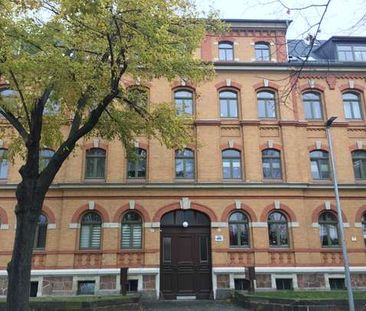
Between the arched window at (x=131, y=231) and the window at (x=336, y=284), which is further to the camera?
the arched window at (x=131, y=231)

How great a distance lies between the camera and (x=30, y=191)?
11.3 metres

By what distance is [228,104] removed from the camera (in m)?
21.1

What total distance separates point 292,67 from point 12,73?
576 inches

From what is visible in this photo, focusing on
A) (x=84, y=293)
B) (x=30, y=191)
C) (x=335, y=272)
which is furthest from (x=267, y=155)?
(x=30, y=191)

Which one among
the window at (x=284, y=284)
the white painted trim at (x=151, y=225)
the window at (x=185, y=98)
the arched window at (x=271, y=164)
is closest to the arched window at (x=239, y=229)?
the window at (x=284, y=284)

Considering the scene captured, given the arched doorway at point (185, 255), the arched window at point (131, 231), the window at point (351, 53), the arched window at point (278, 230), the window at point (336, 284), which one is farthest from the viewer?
the window at point (351, 53)

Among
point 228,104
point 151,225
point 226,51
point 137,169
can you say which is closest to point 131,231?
point 151,225

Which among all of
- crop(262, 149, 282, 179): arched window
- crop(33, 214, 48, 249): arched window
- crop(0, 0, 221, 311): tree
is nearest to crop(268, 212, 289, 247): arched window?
crop(262, 149, 282, 179): arched window

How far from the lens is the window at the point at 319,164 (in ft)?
67.4

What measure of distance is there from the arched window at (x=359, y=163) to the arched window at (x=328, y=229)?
2.60 m

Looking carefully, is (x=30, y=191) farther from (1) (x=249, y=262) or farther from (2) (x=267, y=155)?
(2) (x=267, y=155)

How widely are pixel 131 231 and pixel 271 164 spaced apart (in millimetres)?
7613

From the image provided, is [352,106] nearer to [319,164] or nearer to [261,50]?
[319,164]

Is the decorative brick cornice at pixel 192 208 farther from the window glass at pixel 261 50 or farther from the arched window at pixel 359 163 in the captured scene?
the window glass at pixel 261 50
